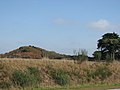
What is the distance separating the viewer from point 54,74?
119ft

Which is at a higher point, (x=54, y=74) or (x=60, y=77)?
(x=54, y=74)

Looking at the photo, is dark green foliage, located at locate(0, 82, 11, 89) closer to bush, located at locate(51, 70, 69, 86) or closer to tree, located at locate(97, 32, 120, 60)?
bush, located at locate(51, 70, 69, 86)

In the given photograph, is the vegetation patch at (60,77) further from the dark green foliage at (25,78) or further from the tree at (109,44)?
the tree at (109,44)

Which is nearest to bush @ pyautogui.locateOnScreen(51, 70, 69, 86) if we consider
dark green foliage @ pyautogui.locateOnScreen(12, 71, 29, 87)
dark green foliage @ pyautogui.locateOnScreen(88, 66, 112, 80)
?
dark green foliage @ pyautogui.locateOnScreen(88, 66, 112, 80)

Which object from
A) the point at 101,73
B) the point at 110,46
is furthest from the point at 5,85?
the point at 110,46

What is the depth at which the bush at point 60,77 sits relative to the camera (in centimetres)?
3476

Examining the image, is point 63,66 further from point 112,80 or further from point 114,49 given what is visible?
point 114,49

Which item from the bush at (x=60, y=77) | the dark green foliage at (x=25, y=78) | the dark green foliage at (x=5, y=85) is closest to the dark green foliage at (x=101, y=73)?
the bush at (x=60, y=77)

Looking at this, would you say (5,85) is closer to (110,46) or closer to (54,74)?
(54,74)

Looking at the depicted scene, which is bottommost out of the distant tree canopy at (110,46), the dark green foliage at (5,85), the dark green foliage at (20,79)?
the dark green foliage at (5,85)

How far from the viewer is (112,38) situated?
73.2 m

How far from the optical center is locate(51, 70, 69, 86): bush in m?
34.8

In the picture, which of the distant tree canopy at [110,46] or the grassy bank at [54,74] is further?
the distant tree canopy at [110,46]

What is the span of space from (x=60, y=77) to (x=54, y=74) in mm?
1136
